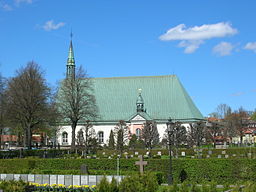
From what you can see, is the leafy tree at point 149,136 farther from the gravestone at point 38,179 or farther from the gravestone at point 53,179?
the gravestone at point 53,179

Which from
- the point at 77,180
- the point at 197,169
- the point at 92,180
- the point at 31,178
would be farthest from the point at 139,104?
the point at 92,180

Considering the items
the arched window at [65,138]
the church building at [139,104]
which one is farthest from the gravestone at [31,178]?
the arched window at [65,138]

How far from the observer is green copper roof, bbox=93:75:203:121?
240 feet

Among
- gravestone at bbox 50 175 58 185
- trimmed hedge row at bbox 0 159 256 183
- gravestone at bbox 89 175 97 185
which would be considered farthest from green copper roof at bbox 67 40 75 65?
gravestone at bbox 89 175 97 185

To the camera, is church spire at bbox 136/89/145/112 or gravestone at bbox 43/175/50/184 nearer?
gravestone at bbox 43/175/50/184

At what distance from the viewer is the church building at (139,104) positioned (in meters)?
72.3

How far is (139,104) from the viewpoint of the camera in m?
73.5

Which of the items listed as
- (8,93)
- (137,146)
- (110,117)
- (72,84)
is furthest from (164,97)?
(8,93)

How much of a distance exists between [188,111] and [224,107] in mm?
56245

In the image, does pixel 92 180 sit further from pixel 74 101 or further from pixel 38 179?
pixel 74 101

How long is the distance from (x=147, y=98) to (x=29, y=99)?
29976 mm

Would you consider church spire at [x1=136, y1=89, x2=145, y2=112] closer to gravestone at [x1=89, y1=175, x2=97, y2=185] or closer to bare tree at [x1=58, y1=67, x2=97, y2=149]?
bare tree at [x1=58, y1=67, x2=97, y2=149]

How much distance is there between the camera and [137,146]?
61.8 m

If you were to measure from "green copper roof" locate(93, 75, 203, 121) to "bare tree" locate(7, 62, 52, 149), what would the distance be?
73.8 feet
